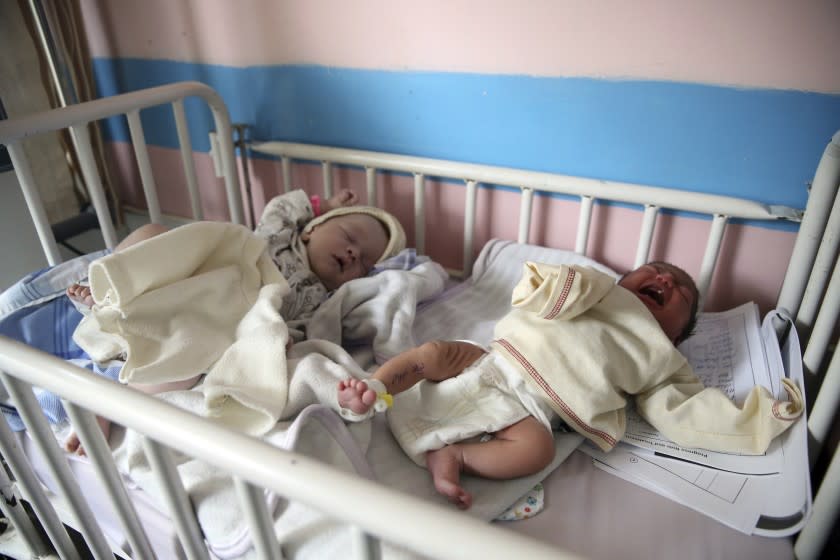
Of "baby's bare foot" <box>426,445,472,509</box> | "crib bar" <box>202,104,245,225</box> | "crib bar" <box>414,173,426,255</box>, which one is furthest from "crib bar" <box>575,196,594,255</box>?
"crib bar" <box>202,104,245,225</box>

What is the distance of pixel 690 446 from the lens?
87 centimetres

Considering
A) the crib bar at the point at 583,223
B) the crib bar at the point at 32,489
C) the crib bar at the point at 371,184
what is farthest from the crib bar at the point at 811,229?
the crib bar at the point at 32,489

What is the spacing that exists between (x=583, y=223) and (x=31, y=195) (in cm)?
111

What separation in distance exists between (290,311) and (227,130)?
56 cm

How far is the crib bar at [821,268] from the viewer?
2.92ft

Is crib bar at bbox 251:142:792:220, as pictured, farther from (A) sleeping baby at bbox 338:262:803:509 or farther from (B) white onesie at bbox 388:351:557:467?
(B) white onesie at bbox 388:351:557:467

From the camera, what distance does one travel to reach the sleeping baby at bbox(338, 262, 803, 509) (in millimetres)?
823

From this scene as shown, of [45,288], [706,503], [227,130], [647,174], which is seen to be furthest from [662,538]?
[227,130]

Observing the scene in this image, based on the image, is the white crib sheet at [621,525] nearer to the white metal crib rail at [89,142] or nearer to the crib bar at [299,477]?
the crib bar at [299,477]

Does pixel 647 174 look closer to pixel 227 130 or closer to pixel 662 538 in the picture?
pixel 662 538

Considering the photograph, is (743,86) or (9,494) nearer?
(9,494)

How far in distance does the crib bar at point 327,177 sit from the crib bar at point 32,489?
2.89 ft

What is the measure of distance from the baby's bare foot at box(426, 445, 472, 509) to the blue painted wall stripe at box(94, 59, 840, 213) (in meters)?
0.69

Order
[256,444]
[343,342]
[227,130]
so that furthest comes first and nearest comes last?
1. [227,130]
2. [343,342]
3. [256,444]
